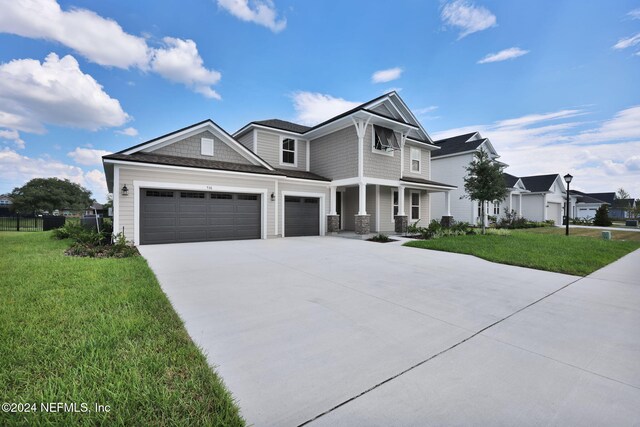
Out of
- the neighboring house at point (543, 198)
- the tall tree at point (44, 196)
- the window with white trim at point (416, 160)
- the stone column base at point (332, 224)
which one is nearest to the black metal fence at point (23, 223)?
the stone column base at point (332, 224)

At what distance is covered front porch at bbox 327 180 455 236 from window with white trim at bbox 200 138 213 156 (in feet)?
21.9

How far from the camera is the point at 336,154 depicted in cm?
1544

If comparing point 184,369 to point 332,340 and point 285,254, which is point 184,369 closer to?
point 332,340

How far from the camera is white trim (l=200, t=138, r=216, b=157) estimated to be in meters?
12.9

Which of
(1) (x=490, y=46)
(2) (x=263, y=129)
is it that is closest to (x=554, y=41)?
(1) (x=490, y=46)

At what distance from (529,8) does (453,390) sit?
48.0ft

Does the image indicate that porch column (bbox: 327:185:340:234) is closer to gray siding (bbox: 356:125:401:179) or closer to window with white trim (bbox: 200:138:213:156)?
gray siding (bbox: 356:125:401:179)

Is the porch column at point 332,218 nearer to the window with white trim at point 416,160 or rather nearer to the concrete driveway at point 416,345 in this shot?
the window with white trim at point 416,160

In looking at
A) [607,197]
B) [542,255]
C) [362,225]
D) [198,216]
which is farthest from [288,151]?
[607,197]

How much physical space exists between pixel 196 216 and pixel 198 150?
340cm

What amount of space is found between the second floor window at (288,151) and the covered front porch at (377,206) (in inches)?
130

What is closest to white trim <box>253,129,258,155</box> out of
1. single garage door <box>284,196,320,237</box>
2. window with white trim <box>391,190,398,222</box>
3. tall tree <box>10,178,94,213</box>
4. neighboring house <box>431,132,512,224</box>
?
single garage door <box>284,196,320,237</box>

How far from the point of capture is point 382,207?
16359 mm

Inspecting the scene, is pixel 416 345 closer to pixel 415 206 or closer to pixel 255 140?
pixel 255 140
